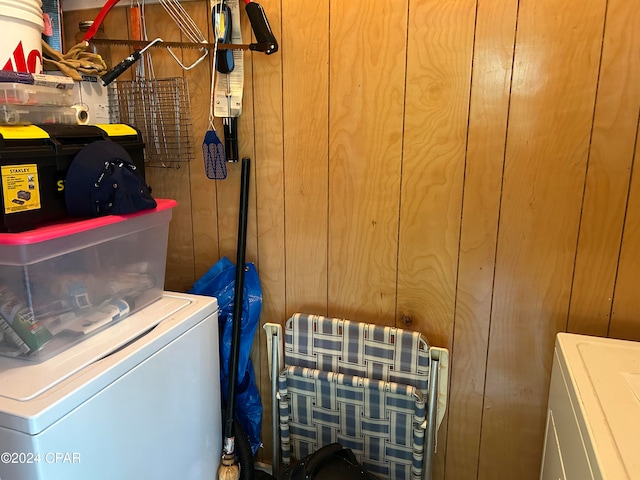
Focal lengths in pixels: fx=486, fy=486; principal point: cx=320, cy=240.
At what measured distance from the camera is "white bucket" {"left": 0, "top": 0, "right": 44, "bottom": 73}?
1175mm

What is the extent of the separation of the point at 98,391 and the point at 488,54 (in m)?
1.21

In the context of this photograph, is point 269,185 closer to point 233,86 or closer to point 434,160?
point 233,86

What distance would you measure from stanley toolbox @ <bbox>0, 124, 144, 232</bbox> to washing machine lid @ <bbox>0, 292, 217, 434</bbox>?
0.29m

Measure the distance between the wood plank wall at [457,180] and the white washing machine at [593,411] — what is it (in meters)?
0.19

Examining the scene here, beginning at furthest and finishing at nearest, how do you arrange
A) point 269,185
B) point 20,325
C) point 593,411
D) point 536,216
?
point 269,185 < point 536,216 < point 20,325 < point 593,411

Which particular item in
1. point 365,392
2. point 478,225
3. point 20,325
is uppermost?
point 478,225

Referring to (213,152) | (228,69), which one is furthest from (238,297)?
(228,69)

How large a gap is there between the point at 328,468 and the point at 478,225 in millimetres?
782

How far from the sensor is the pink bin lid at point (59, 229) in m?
0.91

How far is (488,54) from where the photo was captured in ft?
4.11

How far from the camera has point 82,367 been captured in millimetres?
1004

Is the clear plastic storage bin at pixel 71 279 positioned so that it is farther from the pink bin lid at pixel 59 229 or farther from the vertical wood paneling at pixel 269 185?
the vertical wood paneling at pixel 269 185

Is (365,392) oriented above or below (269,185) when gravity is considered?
below

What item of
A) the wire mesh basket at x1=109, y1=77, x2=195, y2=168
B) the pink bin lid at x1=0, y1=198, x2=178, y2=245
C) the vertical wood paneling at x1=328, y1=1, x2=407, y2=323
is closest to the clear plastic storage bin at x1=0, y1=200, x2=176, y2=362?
the pink bin lid at x1=0, y1=198, x2=178, y2=245
